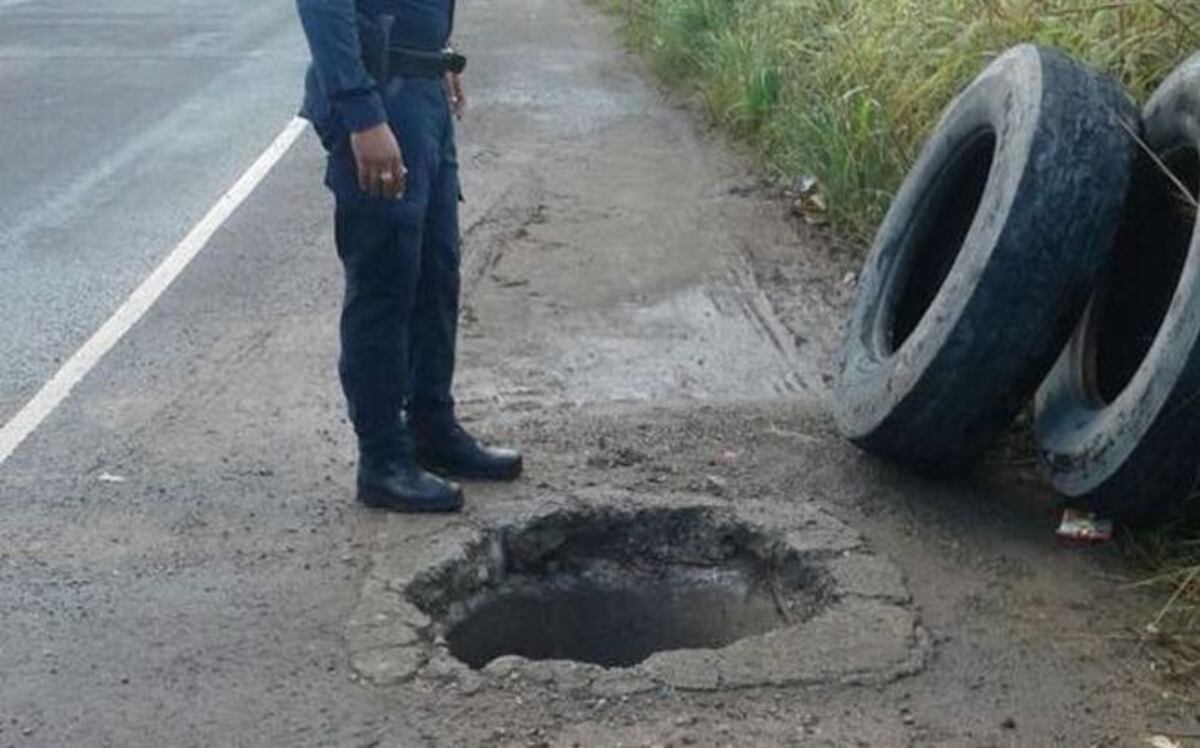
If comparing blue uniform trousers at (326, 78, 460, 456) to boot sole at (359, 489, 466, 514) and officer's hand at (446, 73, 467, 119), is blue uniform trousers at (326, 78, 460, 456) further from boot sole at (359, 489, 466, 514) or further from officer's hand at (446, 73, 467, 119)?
officer's hand at (446, 73, 467, 119)

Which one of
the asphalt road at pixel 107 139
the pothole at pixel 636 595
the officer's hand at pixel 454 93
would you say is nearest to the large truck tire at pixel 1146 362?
→ the pothole at pixel 636 595

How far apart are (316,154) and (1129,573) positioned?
7462 mm

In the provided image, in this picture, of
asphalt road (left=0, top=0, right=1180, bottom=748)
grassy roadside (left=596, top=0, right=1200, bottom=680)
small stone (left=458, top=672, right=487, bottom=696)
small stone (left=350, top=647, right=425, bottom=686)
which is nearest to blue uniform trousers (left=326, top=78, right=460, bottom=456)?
asphalt road (left=0, top=0, right=1180, bottom=748)

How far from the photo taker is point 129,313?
784 centimetres

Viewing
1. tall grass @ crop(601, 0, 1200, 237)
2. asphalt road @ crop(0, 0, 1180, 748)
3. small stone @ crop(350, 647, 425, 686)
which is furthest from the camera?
tall grass @ crop(601, 0, 1200, 237)

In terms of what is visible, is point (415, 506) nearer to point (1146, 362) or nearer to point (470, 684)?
point (470, 684)

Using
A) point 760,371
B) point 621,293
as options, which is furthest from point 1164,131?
point 621,293

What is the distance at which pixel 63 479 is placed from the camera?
582 cm

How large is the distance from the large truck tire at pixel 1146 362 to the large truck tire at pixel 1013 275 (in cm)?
18

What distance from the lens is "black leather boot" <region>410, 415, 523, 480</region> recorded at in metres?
5.69

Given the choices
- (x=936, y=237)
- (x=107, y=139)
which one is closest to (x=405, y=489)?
(x=936, y=237)

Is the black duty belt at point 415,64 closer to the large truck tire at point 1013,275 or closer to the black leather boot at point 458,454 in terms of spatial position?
the black leather boot at point 458,454

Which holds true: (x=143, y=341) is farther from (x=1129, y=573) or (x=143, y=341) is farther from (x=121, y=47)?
(x=121, y=47)

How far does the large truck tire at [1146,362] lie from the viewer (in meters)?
4.79
